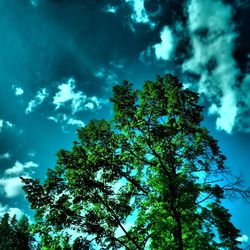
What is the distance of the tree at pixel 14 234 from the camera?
42.4 metres

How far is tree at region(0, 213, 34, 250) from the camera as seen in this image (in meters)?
42.4

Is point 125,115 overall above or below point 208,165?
above

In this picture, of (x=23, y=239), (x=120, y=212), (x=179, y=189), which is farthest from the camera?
(x=23, y=239)

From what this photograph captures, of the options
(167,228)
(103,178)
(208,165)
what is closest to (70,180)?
(103,178)

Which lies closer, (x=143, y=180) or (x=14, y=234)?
(x=143, y=180)

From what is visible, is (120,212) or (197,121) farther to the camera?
(197,121)

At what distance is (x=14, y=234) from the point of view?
4712 cm

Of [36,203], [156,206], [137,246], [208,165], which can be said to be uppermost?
[208,165]

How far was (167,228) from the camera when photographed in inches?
451

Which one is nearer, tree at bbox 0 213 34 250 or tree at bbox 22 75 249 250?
tree at bbox 22 75 249 250

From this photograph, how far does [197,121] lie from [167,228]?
23.4 feet

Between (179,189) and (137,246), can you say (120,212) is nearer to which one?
(137,246)

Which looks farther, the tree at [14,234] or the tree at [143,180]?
the tree at [14,234]

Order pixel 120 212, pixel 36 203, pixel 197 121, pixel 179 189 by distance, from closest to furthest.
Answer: pixel 179 189 < pixel 36 203 < pixel 120 212 < pixel 197 121
